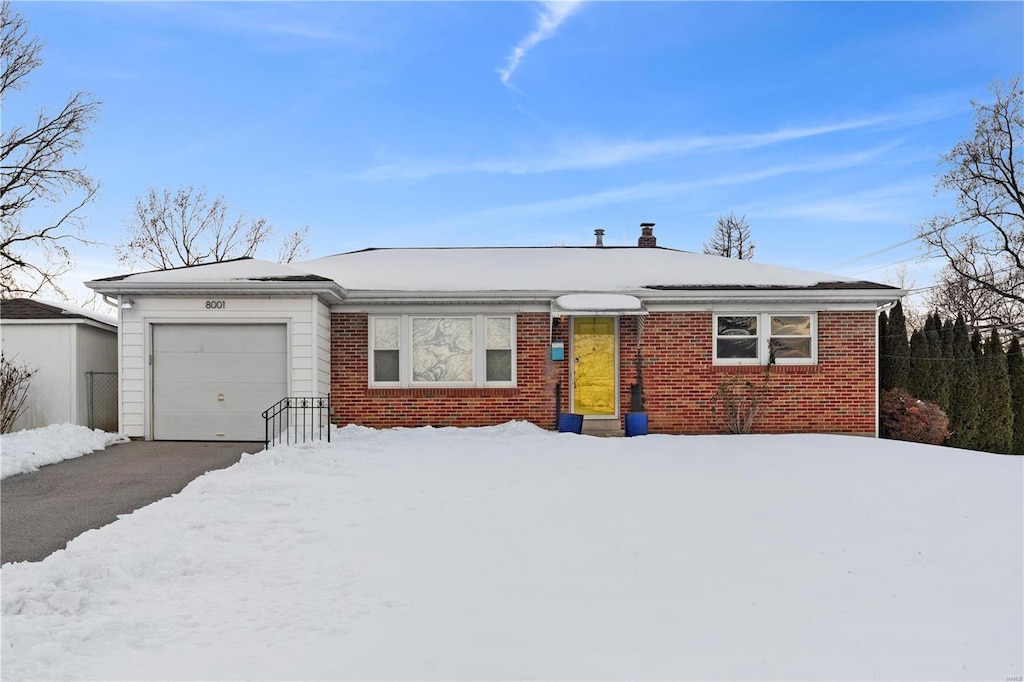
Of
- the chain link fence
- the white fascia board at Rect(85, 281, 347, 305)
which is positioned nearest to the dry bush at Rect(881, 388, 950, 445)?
the white fascia board at Rect(85, 281, 347, 305)

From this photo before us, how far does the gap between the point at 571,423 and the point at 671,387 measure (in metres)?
2.38

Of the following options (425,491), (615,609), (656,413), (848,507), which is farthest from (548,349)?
(615,609)

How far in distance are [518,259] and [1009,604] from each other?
13.1 meters

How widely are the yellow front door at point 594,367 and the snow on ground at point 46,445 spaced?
29.8ft

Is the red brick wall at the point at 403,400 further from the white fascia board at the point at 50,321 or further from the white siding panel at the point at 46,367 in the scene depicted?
the white siding panel at the point at 46,367

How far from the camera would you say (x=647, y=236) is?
19.5m

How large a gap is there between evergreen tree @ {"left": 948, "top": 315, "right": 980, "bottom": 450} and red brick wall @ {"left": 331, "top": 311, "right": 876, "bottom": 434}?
562cm

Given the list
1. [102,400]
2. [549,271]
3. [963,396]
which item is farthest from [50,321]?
[963,396]

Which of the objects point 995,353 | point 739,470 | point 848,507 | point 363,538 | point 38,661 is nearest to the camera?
point 38,661

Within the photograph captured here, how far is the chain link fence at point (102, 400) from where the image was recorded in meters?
13.2

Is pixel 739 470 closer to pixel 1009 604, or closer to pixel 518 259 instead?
pixel 1009 604

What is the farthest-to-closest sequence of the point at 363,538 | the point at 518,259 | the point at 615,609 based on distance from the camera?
the point at 518,259 < the point at 363,538 < the point at 615,609

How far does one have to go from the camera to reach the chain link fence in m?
13.2

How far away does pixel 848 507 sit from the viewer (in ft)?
25.2
